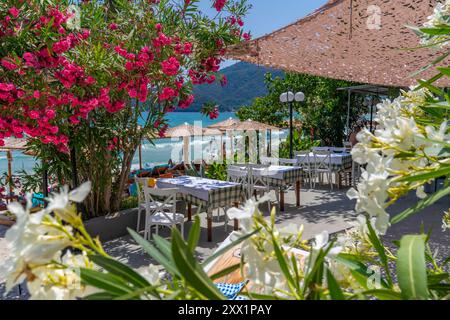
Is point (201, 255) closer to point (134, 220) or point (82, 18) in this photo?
point (134, 220)

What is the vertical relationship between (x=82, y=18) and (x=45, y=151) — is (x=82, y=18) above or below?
above

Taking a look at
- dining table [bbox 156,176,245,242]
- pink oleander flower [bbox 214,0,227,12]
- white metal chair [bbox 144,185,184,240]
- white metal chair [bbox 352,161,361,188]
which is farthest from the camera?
white metal chair [bbox 352,161,361,188]

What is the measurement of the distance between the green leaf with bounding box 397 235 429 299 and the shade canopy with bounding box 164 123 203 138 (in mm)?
9717

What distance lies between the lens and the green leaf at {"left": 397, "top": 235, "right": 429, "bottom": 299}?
1.47 feet

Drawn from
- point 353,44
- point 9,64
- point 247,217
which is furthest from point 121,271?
point 353,44

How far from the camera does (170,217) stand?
4.82 metres

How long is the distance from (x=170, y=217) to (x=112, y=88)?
160cm

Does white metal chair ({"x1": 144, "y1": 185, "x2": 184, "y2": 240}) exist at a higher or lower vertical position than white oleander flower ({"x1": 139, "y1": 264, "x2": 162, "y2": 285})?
lower

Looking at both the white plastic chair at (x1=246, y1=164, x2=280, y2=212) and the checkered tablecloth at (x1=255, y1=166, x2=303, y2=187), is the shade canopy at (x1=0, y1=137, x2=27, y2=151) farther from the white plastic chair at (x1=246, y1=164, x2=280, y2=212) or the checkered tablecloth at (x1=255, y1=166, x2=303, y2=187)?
the checkered tablecloth at (x1=255, y1=166, x2=303, y2=187)

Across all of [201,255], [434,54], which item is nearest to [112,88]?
[201,255]

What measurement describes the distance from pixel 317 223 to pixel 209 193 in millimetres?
1584

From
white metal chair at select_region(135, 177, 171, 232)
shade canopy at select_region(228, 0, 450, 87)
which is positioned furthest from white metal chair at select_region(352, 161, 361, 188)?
white metal chair at select_region(135, 177, 171, 232)

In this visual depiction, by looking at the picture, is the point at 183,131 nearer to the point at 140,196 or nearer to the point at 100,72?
the point at 140,196

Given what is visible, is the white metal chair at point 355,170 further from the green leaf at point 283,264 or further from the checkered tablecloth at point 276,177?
the green leaf at point 283,264
